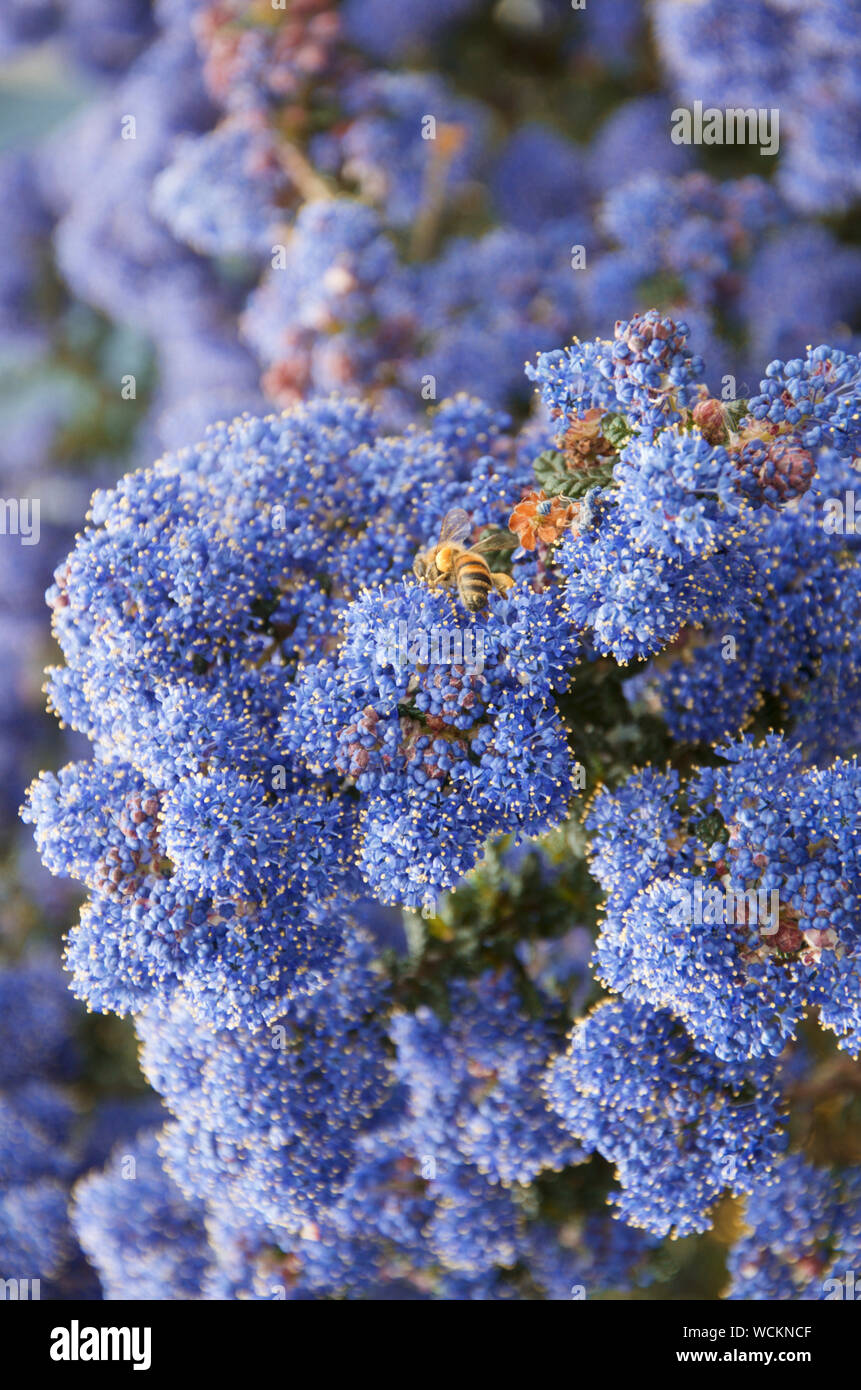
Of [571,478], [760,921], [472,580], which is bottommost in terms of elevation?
[760,921]

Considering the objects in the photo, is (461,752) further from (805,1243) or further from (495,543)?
(805,1243)

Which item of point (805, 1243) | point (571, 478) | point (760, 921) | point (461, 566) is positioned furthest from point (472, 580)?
point (805, 1243)

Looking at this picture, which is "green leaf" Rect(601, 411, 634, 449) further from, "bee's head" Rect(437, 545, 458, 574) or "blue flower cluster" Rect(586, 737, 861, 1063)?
"blue flower cluster" Rect(586, 737, 861, 1063)

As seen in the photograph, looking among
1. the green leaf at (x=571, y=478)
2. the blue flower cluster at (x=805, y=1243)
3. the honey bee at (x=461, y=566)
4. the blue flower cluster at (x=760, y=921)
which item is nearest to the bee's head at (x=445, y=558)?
the honey bee at (x=461, y=566)

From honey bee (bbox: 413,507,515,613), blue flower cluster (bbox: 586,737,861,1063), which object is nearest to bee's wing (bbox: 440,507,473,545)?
honey bee (bbox: 413,507,515,613)
